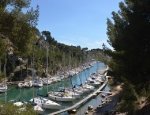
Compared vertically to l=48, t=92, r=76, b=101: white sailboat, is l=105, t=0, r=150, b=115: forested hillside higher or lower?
higher

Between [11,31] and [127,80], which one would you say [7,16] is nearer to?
[11,31]

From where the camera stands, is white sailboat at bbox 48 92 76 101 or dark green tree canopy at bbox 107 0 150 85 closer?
dark green tree canopy at bbox 107 0 150 85

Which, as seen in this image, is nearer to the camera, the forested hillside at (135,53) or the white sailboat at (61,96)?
the forested hillside at (135,53)

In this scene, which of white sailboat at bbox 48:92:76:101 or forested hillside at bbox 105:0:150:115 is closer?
forested hillside at bbox 105:0:150:115

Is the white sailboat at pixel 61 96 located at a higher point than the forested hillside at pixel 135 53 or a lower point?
lower

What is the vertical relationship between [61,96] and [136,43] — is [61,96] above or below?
below

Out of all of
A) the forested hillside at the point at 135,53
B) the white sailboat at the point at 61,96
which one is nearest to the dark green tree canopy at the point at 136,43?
the forested hillside at the point at 135,53

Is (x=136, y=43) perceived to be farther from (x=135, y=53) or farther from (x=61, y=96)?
(x=61, y=96)

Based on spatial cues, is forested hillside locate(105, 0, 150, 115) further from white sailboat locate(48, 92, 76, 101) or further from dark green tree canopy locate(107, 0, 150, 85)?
white sailboat locate(48, 92, 76, 101)

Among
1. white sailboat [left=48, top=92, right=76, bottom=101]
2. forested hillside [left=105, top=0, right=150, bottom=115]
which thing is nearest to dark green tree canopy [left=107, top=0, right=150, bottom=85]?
forested hillside [left=105, top=0, right=150, bottom=115]

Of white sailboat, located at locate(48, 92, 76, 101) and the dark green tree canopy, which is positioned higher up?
the dark green tree canopy

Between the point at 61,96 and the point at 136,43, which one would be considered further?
the point at 61,96

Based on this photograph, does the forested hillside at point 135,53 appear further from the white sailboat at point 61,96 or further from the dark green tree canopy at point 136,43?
the white sailboat at point 61,96

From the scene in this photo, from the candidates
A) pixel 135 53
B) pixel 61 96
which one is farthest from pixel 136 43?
pixel 61 96
